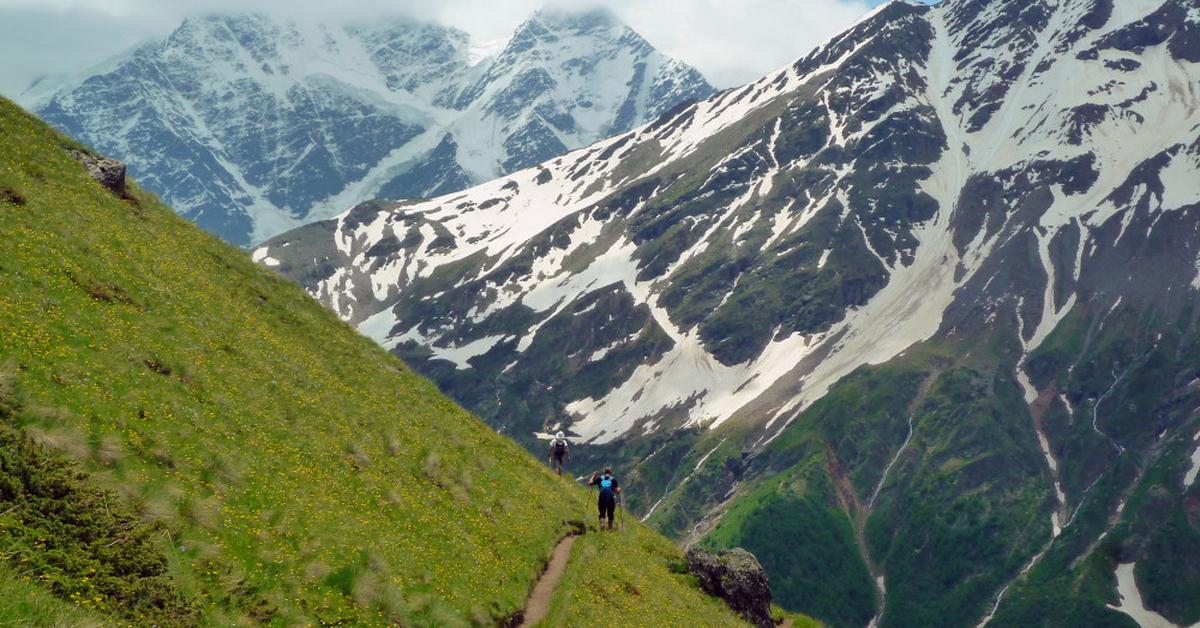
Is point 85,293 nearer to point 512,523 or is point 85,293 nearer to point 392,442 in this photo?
point 392,442

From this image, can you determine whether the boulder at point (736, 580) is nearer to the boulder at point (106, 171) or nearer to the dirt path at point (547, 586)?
the dirt path at point (547, 586)

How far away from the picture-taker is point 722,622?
3934cm

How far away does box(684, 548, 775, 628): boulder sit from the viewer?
1698 inches

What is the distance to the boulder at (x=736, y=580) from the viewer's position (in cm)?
4312

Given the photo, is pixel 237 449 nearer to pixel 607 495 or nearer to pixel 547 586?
pixel 547 586

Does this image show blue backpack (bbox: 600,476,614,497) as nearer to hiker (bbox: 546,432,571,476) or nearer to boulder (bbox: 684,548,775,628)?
boulder (bbox: 684,548,775,628)

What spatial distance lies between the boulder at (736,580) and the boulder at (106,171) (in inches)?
1267

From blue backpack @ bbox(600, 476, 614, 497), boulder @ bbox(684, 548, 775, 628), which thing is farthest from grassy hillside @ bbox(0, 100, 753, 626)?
blue backpack @ bbox(600, 476, 614, 497)

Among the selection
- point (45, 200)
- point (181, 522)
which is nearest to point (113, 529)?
point (181, 522)

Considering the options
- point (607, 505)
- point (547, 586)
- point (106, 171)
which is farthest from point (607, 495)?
point (106, 171)

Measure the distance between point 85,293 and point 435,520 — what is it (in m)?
13.1

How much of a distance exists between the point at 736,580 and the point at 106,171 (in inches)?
1377

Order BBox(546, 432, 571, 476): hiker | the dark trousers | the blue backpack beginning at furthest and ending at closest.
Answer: BBox(546, 432, 571, 476): hiker < the dark trousers < the blue backpack

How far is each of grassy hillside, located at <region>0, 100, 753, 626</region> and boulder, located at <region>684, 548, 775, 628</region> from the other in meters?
1.60
